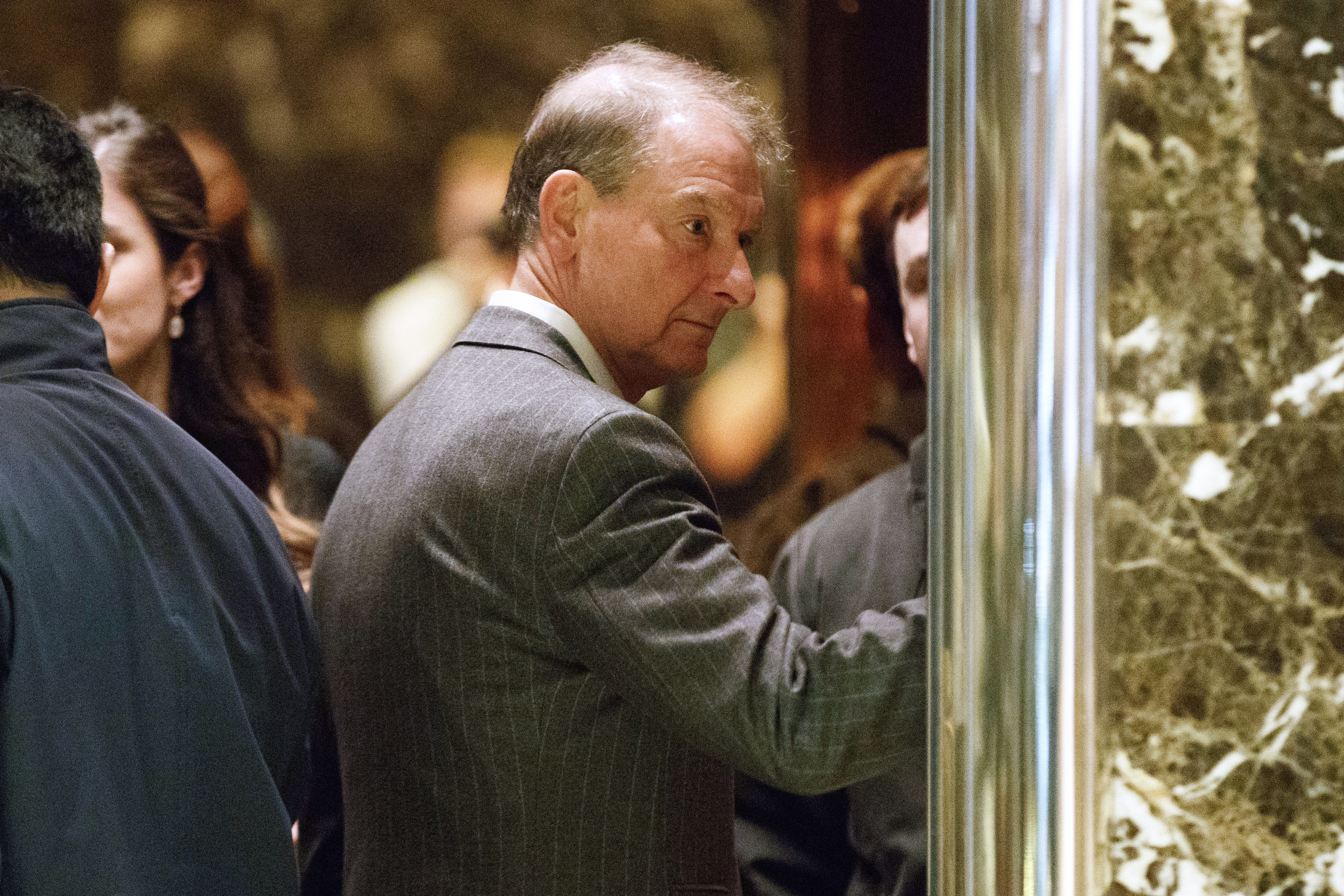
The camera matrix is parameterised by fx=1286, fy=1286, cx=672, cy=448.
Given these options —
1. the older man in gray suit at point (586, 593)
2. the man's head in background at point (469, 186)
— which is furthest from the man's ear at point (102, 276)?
the man's head in background at point (469, 186)

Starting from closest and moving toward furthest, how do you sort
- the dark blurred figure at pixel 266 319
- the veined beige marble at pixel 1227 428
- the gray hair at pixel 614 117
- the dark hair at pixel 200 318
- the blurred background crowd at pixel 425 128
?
the veined beige marble at pixel 1227 428 → the gray hair at pixel 614 117 → the dark hair at pixel 200 318 → the dark blurred figure at pixel 266 319 → the blurred background crowd at pixel 425 128

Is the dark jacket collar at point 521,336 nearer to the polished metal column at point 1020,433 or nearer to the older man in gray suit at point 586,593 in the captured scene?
the older man in gray suit at point 586,593

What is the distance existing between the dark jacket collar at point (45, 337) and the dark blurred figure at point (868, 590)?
0.92 meters

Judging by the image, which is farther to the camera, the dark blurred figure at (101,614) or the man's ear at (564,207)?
the man's ear at (564,207)

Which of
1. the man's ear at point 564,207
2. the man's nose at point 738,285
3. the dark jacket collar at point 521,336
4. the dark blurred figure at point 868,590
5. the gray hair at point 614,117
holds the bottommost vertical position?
the dark blurred figure at point 868,590

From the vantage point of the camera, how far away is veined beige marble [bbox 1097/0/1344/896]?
0.63 m

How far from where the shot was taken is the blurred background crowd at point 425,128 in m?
2.08

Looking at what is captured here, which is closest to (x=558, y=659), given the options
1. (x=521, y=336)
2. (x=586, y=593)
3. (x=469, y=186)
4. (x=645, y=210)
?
(x=586, y=593)

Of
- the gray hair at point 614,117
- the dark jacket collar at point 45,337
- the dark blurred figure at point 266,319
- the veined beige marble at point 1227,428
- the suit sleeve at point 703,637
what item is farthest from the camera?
the dark blurred figure at point 266,319

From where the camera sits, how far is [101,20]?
2049 mm

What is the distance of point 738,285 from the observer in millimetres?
1090

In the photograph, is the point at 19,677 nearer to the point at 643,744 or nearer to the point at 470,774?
the point at 470,774

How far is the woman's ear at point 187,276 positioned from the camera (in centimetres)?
165

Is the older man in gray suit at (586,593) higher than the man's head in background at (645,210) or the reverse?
the reverse
